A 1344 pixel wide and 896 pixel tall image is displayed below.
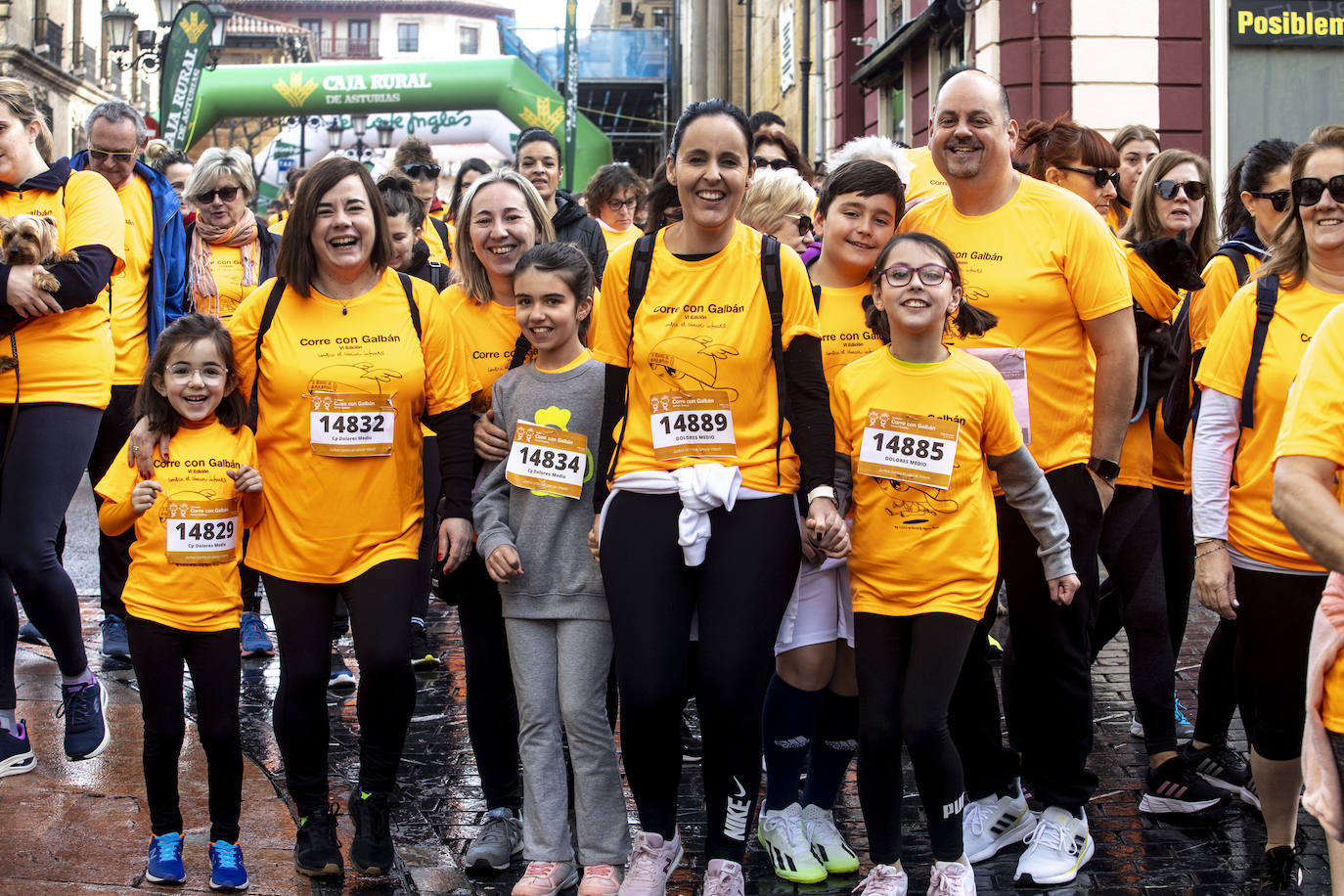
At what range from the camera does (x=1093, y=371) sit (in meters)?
4.27

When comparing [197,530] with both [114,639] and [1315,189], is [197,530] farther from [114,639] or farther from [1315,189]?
[1315,189]

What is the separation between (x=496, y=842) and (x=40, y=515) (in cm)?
191

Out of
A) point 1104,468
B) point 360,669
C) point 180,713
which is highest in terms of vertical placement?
point 1104,468

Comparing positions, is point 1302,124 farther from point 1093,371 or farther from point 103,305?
point 103,305

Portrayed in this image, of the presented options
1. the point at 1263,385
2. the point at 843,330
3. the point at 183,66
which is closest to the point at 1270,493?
the point at 1263,385

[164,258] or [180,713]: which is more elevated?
[164,258]

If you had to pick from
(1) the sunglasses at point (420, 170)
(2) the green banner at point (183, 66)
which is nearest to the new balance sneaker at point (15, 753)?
(1) the sunglasses at point (420, 170)

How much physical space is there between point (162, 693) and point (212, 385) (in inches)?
34.7

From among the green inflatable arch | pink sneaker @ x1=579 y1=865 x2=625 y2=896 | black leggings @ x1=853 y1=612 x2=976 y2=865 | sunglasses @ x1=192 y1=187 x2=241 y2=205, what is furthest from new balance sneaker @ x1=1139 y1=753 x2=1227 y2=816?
the green inflatable arch

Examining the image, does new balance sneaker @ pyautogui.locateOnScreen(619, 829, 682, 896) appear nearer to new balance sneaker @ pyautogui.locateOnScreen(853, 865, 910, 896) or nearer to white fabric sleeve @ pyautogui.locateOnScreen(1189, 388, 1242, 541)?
new balance sneaker @ pyautogui.locateOnScreen(853, 865, 910, 896)

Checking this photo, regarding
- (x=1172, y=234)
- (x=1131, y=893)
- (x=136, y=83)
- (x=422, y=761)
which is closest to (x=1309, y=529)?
(x=1131, y=893)

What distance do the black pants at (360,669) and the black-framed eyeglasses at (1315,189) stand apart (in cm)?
265

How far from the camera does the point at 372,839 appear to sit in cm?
412

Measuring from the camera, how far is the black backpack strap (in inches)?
154
